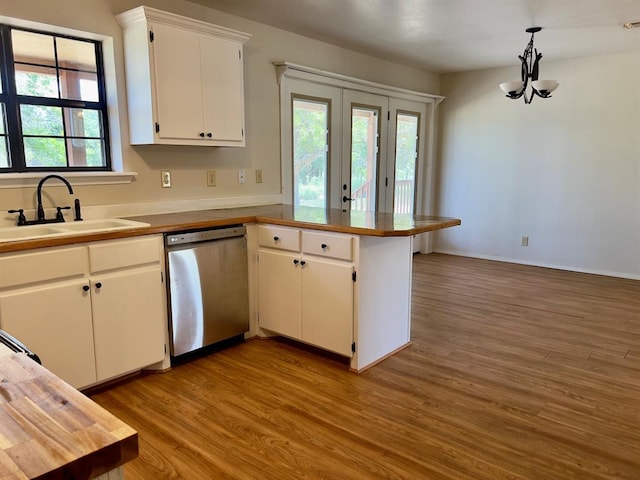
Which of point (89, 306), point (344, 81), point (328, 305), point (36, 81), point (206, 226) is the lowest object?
point (328, 305)

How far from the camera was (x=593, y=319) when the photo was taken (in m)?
3.76

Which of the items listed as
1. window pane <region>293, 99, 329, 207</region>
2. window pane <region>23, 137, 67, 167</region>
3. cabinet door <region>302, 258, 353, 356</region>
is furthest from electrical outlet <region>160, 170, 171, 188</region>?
window pane <region>293, 99, 329, 207</region>

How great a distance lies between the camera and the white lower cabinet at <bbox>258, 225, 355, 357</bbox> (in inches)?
110

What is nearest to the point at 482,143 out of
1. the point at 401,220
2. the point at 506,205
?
the point at 506,205

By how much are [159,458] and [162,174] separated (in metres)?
1.95

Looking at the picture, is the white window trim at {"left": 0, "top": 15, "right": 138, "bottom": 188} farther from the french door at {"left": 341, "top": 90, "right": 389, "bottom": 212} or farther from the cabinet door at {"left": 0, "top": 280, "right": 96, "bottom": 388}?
the french door at {"left": 341, "top": 90, "right": 389, "bottom": 212}

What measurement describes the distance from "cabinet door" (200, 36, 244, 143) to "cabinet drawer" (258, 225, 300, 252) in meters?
0.73

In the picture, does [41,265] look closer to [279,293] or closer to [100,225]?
[100,225]

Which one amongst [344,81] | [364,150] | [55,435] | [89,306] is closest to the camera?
[55,435]

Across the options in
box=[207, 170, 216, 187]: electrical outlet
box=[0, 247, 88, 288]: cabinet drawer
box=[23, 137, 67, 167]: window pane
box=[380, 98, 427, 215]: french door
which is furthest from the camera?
box=[380, 98, 427, 215]: french door

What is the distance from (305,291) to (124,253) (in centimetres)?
111

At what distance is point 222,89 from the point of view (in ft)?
10.6

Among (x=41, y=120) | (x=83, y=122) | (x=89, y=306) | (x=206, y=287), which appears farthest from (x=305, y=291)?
(x=41, y=120)

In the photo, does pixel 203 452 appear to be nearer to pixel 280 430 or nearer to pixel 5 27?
pixel 280 430
